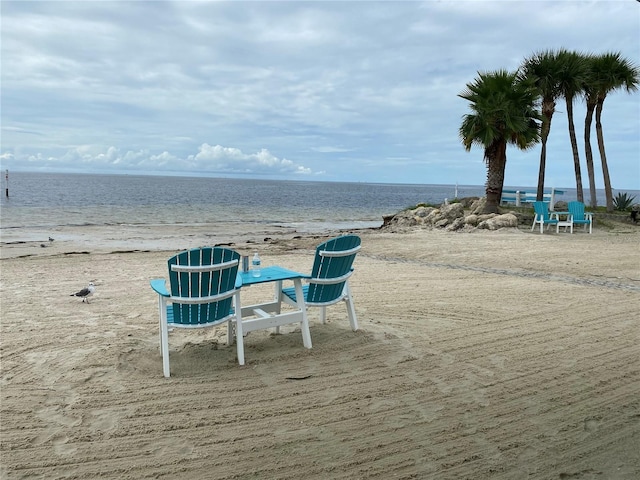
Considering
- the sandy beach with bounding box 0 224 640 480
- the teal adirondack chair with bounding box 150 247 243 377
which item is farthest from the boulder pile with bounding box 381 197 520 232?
the teal adirondack chair with bounding box 150 247 243 377

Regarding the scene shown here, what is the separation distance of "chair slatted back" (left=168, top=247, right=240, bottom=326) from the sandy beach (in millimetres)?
479

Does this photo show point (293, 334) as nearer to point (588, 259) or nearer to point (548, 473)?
point (548, 473)

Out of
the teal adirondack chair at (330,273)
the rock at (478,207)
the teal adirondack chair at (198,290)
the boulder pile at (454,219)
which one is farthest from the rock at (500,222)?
the teal adirondack chair at (198,290)

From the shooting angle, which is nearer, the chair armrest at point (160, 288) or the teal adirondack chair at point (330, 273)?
the chair armrest at point (160, 288)

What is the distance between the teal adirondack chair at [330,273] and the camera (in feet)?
16.4

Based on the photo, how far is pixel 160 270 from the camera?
10352 millimetres

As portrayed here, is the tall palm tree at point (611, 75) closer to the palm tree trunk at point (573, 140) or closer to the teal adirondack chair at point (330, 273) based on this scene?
the palm tree trunk at point (573, 140)

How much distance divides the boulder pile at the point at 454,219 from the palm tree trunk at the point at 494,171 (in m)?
0.48

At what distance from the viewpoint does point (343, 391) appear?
3.99 meters

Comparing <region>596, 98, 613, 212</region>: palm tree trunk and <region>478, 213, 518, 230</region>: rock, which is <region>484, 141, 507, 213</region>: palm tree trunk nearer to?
<region>478, 213, 518, 230</region>: rock

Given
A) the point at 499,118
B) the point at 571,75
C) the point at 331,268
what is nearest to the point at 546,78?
the point at 571,75

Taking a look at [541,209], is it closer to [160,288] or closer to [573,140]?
[573,140]

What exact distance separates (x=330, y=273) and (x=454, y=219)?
53.2ft

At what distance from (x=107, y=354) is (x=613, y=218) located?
18999 millimetres
